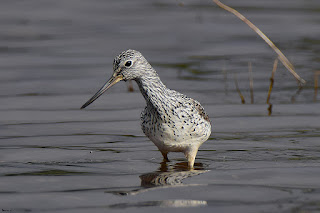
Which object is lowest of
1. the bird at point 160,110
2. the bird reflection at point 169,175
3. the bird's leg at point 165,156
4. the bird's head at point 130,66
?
the bird reflection at point 169,175

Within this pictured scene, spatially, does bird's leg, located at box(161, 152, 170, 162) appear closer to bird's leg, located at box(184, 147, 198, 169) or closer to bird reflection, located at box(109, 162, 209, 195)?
bird reflection, located at box(109, 162, 209, 195)

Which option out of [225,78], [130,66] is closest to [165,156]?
[130,66]

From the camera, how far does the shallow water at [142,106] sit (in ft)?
24.5

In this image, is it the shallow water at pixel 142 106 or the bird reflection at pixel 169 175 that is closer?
the shallow water at pixel 142 106

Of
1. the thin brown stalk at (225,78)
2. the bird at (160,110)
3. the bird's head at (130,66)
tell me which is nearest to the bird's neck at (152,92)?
the bird at (160,110)

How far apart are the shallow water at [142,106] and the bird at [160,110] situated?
381mm

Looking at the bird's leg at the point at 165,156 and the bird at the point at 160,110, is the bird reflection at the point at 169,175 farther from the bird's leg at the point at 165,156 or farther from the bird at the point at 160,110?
the bird at the point at 160,110

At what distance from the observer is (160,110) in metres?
8.44

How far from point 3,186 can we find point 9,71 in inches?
252

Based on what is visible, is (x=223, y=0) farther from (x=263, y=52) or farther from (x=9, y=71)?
(x=9, y=71)

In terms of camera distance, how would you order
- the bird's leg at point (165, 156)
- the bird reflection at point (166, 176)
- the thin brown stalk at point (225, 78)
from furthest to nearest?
1. the thin brown stalk at point (225, 78)
2. the bird's leg at point (165, 156)
3. the bird reflection at point (166, 176)

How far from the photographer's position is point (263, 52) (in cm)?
1527

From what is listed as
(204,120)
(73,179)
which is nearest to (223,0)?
(204,120)

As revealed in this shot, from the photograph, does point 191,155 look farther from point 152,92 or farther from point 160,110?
point 152,92
